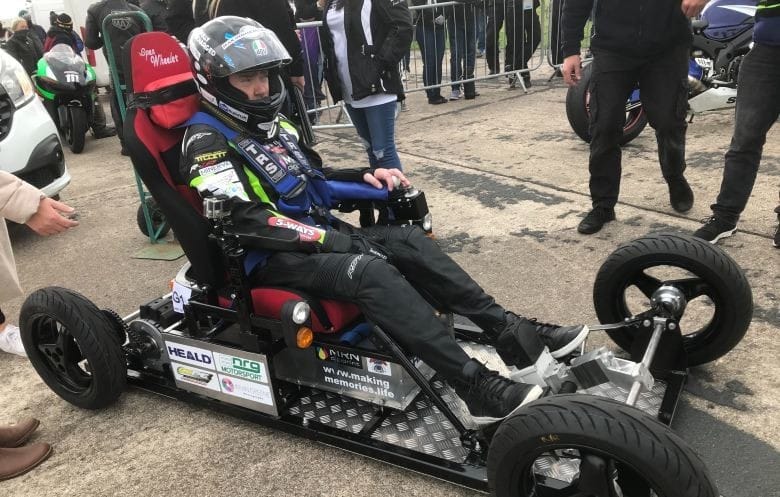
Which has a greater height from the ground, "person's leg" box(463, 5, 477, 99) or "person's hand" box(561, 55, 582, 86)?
"person's hand" box(561, 55, 582, 86)

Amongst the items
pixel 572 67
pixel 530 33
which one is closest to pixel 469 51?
pixel 530 33

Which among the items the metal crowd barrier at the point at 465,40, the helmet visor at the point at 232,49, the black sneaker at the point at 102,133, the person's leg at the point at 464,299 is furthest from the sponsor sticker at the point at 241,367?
the black sneaker at the point at 102,133

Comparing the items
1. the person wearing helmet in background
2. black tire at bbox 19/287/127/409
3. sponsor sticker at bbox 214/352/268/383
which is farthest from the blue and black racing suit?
the person wearing helmet in background

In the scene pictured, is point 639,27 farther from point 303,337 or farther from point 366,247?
point 303,337

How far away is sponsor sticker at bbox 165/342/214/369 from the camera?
2865 mm

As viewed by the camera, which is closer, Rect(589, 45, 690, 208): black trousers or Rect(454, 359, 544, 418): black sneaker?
Rect(454, 359, 544, 418): black sneaker

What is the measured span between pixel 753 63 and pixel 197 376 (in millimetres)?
3439

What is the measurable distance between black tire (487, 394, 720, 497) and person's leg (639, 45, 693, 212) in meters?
2.92

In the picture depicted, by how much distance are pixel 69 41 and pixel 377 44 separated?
19.6 ft

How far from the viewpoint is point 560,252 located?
4297mm

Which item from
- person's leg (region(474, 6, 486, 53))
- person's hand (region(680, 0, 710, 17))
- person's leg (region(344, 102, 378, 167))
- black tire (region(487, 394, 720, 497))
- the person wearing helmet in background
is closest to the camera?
black tire (region(487, 394, 720, 497))

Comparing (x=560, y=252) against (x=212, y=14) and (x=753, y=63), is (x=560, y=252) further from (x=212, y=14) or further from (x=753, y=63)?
(x=212, y=14)

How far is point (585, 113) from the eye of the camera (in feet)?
20.0

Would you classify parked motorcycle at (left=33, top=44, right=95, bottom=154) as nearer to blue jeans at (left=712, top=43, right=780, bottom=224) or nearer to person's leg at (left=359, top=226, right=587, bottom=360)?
person's leg at (left=359, top=226, right=587, bottom=360)
